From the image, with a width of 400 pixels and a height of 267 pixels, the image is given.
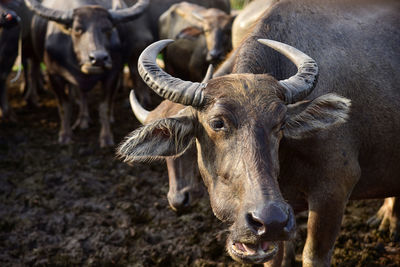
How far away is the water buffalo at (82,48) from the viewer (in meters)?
6.71

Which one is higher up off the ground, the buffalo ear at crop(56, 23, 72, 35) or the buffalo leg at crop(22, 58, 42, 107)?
the buffalo ear at crop(56, 23, 72, 35)

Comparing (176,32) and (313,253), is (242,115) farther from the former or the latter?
(176,32)

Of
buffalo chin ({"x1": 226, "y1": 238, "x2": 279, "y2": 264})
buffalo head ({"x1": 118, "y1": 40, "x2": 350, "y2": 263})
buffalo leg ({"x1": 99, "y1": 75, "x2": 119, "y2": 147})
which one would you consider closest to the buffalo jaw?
buffalo leg ({"x1": 99, "y1": 75, "x2": 119, "y2": 147})

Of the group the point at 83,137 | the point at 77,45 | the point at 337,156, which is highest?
the point at 337,156

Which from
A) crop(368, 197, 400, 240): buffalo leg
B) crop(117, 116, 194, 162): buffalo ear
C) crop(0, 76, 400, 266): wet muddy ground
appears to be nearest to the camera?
crop(117, 116, 194, 162): buffalo ear

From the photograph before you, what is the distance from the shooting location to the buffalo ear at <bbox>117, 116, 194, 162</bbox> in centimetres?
294

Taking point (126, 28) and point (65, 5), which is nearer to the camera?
point (65, 5)

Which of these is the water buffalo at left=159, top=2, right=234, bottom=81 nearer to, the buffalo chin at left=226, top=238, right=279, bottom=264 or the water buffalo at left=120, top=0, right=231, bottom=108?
the water buffalo at left=120, top=0, right=231, bottom=108

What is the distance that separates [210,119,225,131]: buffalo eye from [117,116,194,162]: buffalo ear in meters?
0.23

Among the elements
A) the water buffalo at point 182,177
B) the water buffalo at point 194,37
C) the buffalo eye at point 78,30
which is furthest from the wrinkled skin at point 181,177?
the water buffalo at point 194,37

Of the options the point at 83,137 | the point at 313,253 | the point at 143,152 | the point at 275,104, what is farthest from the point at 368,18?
the point at 83,137

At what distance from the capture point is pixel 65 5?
754cm

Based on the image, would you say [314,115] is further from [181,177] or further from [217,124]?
[181,177]

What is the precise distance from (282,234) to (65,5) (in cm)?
614
